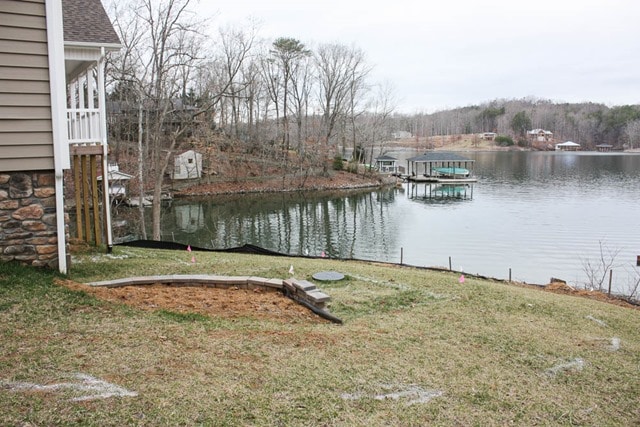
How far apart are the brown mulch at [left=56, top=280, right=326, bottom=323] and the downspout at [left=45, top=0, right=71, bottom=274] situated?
27.0 inches

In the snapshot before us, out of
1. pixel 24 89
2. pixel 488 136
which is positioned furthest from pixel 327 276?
pixel 488 136

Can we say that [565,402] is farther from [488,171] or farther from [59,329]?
[488,171]

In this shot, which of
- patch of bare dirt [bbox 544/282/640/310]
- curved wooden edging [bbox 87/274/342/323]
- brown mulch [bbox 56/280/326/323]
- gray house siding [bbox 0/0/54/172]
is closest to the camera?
brown mulch [bbox 56/280/326/323]

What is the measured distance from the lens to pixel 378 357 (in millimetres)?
4254

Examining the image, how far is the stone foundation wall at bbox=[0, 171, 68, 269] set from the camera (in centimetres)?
565

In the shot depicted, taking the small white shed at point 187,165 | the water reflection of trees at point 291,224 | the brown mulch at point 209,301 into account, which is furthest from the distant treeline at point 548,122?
the brown mulch at point 209,301

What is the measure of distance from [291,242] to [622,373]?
15724 mm

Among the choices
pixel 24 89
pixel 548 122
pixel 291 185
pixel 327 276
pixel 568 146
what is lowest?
pixel 327 276

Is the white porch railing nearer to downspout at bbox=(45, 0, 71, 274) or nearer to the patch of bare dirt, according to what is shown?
downspout at bbox=(45, 0, 71, 274)

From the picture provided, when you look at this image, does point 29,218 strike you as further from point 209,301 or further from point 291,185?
point 291,185

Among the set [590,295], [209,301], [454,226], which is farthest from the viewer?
[454,226]

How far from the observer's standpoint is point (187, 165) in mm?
33344

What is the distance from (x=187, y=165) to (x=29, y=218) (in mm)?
28374

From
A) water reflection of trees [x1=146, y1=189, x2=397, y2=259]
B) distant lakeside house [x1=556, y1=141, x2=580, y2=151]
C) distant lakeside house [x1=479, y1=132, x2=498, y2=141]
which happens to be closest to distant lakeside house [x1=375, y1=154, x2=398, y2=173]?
water reflection of trees [x1=146, y1=189, x2=397, y2=259]
